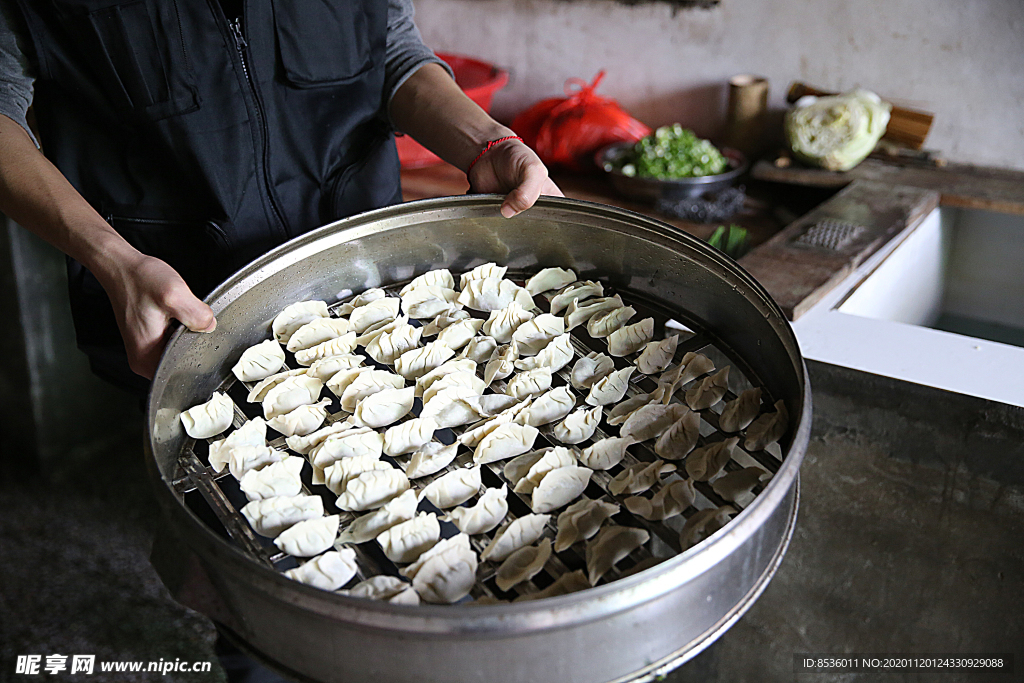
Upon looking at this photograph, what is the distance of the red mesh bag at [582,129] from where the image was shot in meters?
A: 3.18

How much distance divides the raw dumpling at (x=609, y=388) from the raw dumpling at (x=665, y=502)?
0.22 metres

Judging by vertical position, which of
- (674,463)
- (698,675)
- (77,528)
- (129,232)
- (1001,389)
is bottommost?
(77,528)

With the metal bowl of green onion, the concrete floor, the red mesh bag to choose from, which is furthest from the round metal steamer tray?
the red mesh bag

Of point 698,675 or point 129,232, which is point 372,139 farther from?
point 698,675

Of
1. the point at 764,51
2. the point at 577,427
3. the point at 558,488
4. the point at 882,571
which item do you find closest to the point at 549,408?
the point at 577,427

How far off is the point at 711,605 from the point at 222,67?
127 centimetres

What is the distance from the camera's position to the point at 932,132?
9.38ft

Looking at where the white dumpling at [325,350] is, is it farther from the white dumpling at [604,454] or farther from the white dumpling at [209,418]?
the white dumpling at [604,454]

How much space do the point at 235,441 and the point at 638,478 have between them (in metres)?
0.61

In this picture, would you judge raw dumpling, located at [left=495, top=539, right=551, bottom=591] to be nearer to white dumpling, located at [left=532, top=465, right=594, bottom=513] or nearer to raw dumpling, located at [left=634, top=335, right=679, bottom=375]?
white dumpling, located at [left=532, top=465, right=594, bottom=513]

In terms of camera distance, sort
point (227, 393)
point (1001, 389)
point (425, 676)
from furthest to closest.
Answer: point (1001, 389) → point (227, 393) → point (425, 676)

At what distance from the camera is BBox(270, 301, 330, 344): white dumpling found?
143cm

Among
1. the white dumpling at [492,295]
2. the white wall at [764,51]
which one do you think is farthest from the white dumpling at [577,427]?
the white wall at [764,51]

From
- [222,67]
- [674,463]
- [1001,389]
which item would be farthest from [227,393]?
[1001,389]
